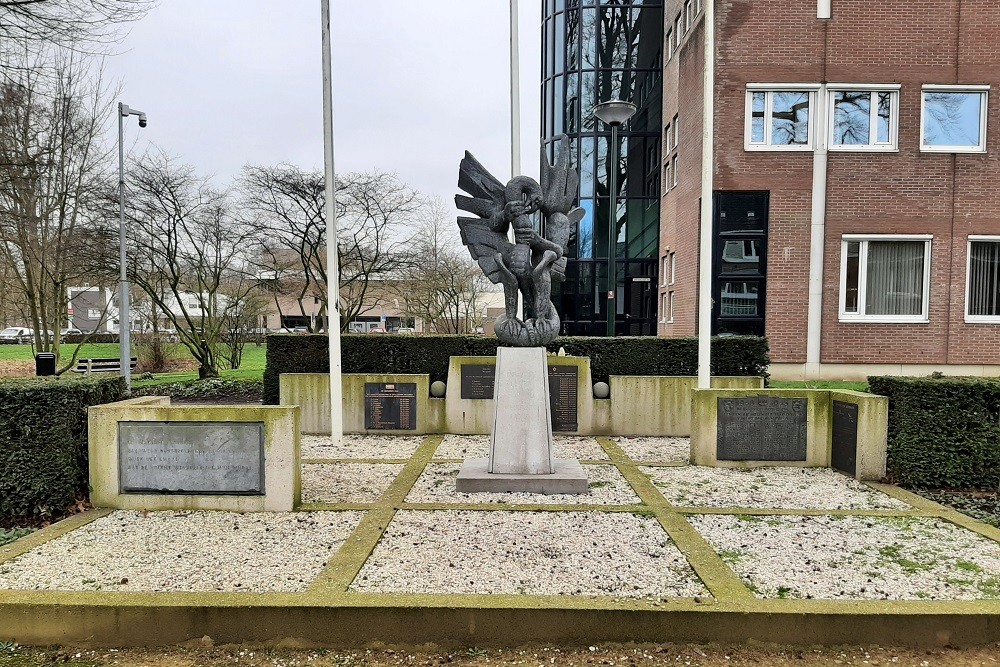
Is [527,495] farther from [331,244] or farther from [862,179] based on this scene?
[862,179]

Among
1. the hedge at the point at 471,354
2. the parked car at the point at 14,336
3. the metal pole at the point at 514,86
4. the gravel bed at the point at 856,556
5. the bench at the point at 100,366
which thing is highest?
the metal pole at the point at 514,86

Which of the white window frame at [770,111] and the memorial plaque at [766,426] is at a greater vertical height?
the white window frame at [770,111]

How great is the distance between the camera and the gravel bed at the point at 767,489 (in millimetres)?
6605

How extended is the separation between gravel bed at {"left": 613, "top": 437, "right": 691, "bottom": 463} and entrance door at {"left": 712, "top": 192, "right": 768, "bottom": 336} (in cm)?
645

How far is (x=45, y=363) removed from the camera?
46.4 ft

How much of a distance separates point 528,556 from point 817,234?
13.6 metres

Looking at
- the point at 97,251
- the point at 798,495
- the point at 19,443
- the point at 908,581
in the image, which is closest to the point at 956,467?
the point at 798,495

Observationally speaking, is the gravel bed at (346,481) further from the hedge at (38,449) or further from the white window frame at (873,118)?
the white window frame at (873,118)

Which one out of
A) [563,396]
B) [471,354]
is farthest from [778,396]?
[471,354]

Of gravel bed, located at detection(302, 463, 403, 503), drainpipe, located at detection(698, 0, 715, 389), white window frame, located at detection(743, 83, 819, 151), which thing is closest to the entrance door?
white window frame, located at detection(743, 83, 819, 151)

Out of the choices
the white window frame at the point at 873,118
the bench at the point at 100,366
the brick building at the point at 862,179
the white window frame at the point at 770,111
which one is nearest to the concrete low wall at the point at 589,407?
the brick building at the point at 862,179

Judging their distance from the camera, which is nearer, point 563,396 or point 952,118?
point 563,396

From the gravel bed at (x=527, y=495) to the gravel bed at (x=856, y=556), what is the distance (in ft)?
3.38

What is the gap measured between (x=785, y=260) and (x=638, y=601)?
1341 cm
